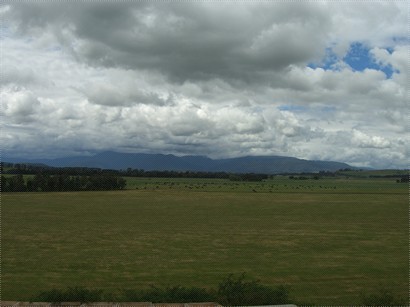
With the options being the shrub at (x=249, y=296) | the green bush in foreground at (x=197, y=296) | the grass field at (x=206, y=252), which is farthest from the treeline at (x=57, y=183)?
the shrub at (x=249, y=296)

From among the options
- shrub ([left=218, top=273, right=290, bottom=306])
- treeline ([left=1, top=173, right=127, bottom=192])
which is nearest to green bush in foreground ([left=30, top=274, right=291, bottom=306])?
shrub ([left=218, top=273, right=290, bottom=306])

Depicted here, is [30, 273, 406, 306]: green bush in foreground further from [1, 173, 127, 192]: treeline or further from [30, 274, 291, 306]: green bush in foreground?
[1, 173, 127, 192]: treeline

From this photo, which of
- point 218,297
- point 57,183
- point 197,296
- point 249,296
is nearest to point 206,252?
point 197,296

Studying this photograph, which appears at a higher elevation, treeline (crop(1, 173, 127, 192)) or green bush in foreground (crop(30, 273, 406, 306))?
green bush in foreground (crop(30, 273, 406, 306))

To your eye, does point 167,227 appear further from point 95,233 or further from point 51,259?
point 51,259

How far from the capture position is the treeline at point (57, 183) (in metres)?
110

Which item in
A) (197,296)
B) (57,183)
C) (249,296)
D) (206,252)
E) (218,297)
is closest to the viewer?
(249,296)

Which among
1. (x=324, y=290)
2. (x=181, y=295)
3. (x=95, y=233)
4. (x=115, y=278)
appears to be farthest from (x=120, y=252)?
Answer: (x=181, y=295)

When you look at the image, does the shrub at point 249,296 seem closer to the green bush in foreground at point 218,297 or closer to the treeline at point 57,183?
the green bush in foreground at point 218,297

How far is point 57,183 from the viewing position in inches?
4572

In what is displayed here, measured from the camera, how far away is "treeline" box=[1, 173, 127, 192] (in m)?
110

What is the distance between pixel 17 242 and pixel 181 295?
102 ft

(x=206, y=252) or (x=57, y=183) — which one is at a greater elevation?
(x=57, y=183)

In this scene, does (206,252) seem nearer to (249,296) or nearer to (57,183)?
(249,296)
